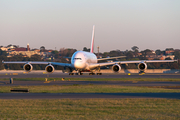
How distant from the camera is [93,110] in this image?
14.7 m

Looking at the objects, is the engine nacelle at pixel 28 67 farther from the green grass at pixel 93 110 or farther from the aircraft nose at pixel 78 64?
the green grass at pixel 93 110

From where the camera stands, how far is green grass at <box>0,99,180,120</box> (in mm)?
12945

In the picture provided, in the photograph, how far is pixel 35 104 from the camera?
16.8 metres

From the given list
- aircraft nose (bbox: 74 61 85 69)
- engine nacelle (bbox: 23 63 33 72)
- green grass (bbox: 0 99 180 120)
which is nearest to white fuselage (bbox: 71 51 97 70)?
aircraft nose (bbox: 74 61 85 69)

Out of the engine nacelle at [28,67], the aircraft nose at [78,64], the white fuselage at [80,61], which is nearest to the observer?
the aircraft nose at [78,64]

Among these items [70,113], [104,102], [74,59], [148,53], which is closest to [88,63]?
[74,59]

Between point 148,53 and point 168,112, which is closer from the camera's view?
point 168,112

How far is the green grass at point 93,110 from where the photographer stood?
1295cm

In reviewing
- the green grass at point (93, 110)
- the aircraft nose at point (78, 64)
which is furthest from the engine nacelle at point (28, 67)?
the green grass at point (93, 110)

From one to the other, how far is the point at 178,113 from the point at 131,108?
2.54 m

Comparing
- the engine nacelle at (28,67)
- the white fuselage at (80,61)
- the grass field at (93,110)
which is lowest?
the grass field at (93,110)

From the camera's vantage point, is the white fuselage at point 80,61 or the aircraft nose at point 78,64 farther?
the white fuselage at point 80,61

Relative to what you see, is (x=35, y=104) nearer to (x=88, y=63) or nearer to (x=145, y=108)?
(x=145, y=108)

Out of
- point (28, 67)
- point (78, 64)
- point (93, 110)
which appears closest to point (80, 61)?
Answer: point (78, 64)
